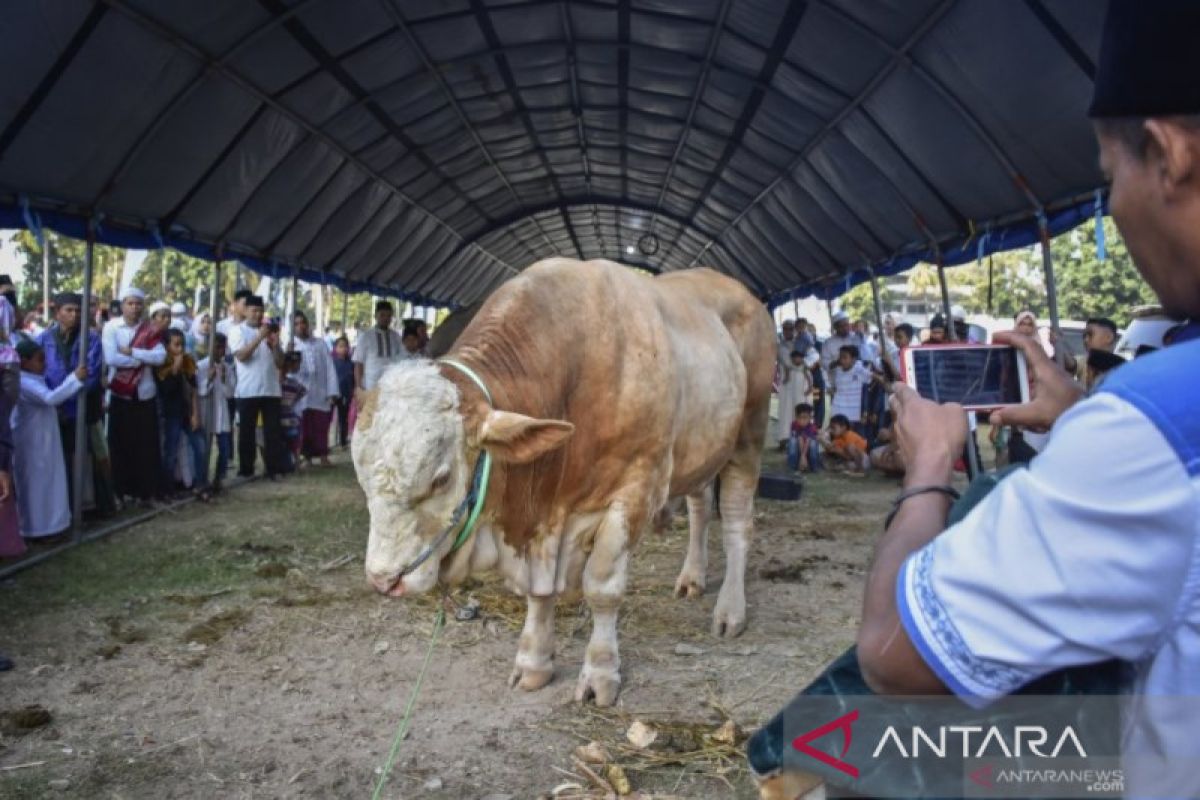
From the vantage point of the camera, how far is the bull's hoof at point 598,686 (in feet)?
13.3

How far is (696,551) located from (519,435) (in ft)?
9.64

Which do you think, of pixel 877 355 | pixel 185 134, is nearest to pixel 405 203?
pixel 185 134

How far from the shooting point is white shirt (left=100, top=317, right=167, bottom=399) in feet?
26.4

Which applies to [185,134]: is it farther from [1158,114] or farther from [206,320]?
[1158,114]

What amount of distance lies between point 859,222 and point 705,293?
16.8 ft

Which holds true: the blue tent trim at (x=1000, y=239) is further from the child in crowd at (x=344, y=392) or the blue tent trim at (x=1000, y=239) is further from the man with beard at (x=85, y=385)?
the child in crowd at (x=344, y=392)

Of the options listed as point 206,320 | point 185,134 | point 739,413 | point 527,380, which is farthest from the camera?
point 206,320

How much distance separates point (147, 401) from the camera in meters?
8.34

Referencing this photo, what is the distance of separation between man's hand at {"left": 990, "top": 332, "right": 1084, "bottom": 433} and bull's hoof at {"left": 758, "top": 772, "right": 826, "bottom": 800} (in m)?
0.81

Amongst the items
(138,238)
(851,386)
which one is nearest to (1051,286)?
(851,386)

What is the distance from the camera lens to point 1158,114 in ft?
3.29

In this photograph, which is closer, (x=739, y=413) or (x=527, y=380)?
(x=527, y=380)

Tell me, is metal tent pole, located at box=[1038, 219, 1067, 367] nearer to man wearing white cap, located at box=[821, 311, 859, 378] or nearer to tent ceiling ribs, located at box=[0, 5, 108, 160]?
man wearing white cap, located at box=[821, 311, 859, 378]

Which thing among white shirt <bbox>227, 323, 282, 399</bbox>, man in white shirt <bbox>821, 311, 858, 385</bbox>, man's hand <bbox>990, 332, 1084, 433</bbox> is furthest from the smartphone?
man in white shirt <bbox>821, 311, 858, 385</bbox>
